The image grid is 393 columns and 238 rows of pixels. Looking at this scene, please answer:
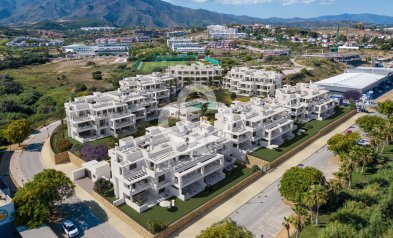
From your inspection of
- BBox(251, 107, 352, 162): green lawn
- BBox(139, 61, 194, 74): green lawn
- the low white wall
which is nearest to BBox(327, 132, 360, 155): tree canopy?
BBox(251, 107, 352, 162): green lawn

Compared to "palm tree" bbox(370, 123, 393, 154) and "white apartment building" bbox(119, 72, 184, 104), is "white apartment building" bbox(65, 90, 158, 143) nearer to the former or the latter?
"white apartment building" bbox(119, 72, 184, 104)

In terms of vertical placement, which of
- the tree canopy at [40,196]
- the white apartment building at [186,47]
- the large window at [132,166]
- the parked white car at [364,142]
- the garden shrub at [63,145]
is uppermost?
the white apartment building at [186,47]

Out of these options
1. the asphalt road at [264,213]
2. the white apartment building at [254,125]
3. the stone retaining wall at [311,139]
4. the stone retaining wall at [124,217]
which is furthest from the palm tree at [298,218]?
the white apartment building at [254,125]

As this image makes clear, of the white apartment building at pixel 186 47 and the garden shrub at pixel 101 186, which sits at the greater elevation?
the white apartment building at pixel 186 47

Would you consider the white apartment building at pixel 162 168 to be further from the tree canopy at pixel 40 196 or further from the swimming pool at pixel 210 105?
the swimming pool at pixel 210 105

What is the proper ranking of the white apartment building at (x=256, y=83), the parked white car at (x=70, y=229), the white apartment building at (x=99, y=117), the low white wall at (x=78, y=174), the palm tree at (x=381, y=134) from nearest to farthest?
the parked white car at (x=70, y=229), the low white wall at (x=78, y=174), the palm tree at (x=381, y=134), the white apartment building at (x=99, y=117), the white apartment building at (x=256, y=83)

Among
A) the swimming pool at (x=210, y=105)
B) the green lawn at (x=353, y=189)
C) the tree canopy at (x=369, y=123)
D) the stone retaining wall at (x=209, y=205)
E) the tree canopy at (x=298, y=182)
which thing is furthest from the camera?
the swimming pool at (x=210, y=105)
